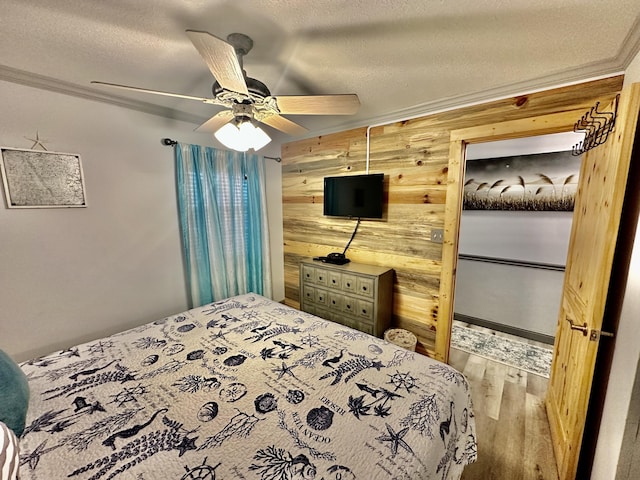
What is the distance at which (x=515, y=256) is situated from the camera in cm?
283

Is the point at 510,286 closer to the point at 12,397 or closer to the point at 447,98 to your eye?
the point at 447,98

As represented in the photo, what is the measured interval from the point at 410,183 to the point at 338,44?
4.32ft

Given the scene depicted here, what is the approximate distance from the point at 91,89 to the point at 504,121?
10.1 feet

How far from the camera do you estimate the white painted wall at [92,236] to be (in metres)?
1.75

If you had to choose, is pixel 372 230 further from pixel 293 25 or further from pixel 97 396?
pixel 97 396

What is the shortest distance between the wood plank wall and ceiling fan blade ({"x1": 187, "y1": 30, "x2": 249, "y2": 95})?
1547 mm

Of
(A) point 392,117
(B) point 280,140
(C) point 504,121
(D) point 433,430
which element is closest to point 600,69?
(C) point 504,121

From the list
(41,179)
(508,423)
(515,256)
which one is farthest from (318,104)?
(515,256)

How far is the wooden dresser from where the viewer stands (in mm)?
2316

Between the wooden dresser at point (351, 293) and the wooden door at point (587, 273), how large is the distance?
1236 millimetres

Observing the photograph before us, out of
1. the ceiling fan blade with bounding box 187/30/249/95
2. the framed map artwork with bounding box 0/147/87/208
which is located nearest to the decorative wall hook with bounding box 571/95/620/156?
the ceiling fan blade with bounding box 187/30/249/95

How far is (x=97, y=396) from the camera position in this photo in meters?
1.13

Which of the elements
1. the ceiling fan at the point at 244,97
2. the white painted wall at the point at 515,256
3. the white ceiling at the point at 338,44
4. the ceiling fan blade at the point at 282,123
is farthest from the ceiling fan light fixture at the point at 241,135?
the white painted wall at the point at 515,256

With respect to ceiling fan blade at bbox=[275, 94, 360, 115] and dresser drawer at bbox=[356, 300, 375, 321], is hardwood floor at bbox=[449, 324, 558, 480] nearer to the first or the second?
dresser drawer at bbox=[356, 300, 375, 321]
